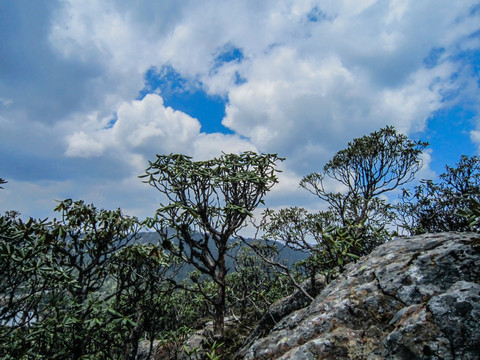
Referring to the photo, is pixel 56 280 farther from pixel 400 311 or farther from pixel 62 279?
pixel 400 311

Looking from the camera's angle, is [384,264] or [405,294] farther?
[384,264]

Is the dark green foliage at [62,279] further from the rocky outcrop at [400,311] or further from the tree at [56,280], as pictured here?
the rocky outcrop at [400,311]

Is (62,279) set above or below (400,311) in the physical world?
above

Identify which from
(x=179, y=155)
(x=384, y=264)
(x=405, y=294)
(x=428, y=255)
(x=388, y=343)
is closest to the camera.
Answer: (x=388, y=343)

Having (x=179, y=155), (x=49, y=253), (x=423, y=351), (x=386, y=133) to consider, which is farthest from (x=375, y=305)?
(x=386, y=133)

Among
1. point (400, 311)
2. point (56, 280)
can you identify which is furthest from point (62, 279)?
point (400, 311)

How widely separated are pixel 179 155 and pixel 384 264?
8.33 m

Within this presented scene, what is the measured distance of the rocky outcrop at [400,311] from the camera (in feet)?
9.72

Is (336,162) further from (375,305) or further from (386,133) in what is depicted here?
(375,305)

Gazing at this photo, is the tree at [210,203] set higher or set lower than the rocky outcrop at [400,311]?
higher

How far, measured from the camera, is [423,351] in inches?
115

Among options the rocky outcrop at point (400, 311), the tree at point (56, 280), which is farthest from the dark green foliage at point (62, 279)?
the rocky outcrop at point (400, 311)

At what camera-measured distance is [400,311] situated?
12.4 feet

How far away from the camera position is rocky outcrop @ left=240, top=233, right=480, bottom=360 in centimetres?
296
